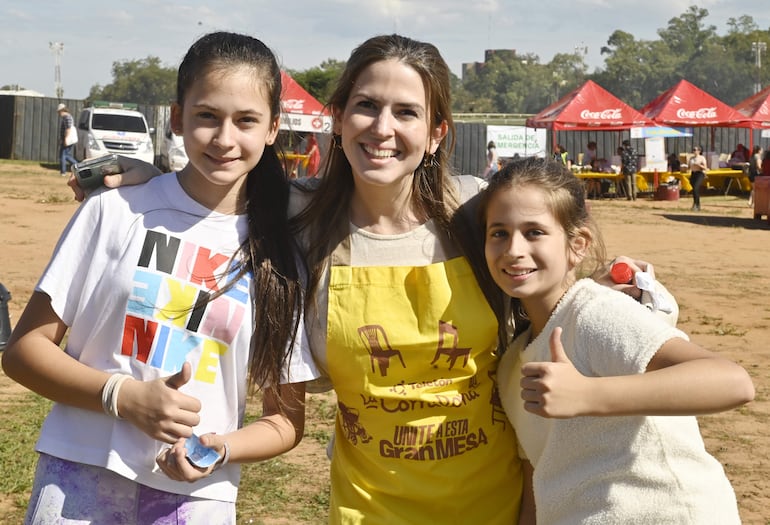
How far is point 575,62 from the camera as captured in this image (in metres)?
179

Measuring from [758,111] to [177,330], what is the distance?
2804 cm

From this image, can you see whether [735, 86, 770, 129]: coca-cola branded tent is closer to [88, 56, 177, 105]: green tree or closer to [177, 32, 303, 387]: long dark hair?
[177, 32, 303, 387]: long dark hair

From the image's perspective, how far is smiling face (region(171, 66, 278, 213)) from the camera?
2.33m

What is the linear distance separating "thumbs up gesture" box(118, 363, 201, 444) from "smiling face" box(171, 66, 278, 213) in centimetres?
50

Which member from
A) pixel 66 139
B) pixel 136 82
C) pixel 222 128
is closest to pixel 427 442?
pixel 222 128

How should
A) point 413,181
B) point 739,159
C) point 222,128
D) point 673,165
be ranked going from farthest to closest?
point 739,159 → point 673,165 → point 413,181 → point 222,128

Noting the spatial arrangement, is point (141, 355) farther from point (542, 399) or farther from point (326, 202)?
point (542, 399)

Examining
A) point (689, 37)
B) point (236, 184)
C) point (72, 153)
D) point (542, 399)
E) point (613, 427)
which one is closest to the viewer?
point (542, 399)

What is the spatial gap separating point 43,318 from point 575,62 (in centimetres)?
18458

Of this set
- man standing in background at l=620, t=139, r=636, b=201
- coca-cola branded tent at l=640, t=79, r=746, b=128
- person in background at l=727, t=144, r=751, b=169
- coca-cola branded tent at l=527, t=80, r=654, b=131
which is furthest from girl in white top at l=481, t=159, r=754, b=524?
person in background at l=727, t=144, r=751, b=169

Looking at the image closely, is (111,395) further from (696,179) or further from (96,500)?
(696,179)

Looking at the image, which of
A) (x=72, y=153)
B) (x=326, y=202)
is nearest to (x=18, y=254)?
(x=326, y=202)

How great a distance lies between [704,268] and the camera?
544 inches

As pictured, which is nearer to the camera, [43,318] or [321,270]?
[43,318]
